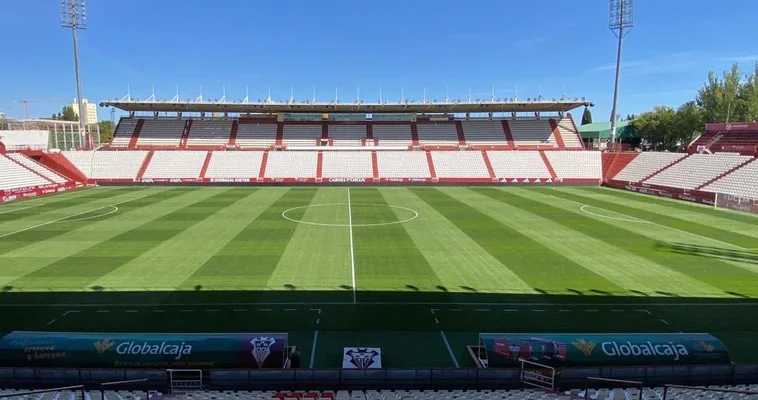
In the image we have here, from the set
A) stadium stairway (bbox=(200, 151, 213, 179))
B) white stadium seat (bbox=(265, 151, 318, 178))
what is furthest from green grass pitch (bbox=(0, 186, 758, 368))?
white stadium seat (bbox=(265, 151, 318, 178))

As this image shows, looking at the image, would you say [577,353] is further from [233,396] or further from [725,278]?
[725,278]

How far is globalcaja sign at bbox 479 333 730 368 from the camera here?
9.59m

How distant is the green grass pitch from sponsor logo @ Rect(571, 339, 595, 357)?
256 cm

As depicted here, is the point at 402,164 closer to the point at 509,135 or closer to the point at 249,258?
the point at 509,135

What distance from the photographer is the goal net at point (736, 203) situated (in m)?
32.5

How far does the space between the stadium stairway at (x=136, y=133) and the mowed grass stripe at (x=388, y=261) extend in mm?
46746

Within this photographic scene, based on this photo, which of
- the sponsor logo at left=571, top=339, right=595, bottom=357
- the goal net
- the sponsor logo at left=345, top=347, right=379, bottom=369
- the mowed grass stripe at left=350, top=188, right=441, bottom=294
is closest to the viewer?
the sponsor logo at left=571, top=339, right=595, bottom=357

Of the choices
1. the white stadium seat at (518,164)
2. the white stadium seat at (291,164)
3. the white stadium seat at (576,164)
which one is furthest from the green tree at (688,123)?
the white stadium seat at (291,164)

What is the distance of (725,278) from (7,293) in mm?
26003

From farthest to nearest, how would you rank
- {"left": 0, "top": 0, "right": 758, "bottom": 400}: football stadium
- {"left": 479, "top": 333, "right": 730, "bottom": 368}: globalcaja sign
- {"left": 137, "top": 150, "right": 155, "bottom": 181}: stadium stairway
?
{"left": 137, "top": 150, "right": 155, "bottom": 181}: stadium stairway < {"left": 479, "top": 333, "right": 730, "bottom": 368}: globalcaja sign < {"left": 0, "top": 0, "right": 758, "bottom": 400}: football stadium

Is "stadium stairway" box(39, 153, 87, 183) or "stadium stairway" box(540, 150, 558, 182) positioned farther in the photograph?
"stadium stairway" box(540, 150, 558, 182)

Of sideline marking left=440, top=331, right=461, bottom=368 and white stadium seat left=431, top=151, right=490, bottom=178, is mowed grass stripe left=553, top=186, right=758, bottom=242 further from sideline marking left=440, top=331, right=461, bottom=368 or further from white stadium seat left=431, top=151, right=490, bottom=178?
sideline marking left=440, top=331, right=461, bottom=368

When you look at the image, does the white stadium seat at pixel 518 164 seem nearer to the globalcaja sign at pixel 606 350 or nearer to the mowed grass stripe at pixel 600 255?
the mowed grass stripe at pixel 600 255

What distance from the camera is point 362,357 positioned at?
10812mm
